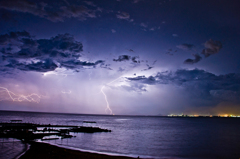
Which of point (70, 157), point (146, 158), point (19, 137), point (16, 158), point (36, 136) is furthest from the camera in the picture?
point (36, 136)

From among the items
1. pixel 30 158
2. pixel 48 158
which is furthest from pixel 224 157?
pixel 30 158

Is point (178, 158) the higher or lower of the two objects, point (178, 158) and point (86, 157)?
the lower

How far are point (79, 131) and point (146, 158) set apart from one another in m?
44.1

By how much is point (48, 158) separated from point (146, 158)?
58.5 feet

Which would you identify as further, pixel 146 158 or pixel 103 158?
pixel 146 158

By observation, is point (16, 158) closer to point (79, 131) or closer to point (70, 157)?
point (70, 157)

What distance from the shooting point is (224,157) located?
116 ft

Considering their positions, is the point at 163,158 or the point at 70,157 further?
the point at 163,158

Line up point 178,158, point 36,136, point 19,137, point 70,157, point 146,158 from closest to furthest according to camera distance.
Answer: point 70,157
point 146,158
point 178,158
point 19,137
point 36,136

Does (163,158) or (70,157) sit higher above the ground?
(70,157)

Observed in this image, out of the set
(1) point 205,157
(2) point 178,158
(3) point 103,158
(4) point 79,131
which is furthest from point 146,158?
(4) point 79,131

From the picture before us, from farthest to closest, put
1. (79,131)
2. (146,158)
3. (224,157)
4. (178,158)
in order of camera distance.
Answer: (79,131)
(224,157)
(178,158)
(146,158)

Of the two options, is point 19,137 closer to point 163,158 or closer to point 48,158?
point 48,158

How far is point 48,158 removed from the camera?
23.4 m
